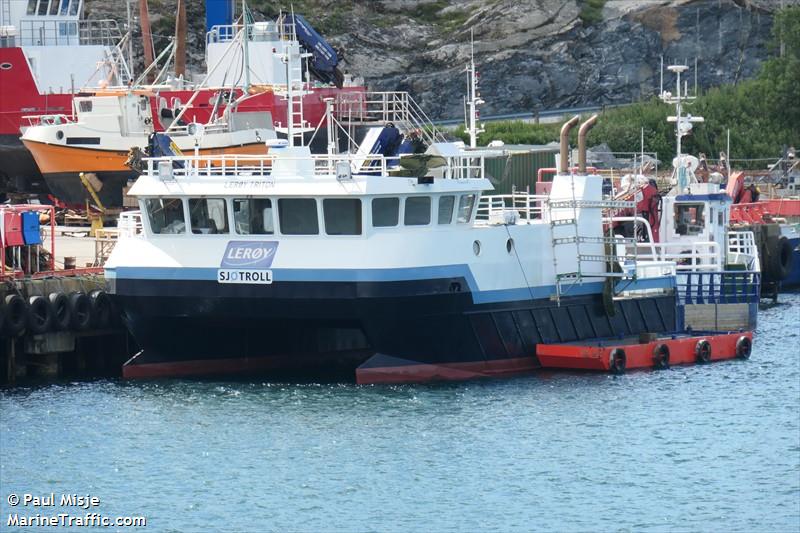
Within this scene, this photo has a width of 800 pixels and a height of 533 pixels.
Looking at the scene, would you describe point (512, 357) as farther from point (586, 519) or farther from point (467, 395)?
point (586, 519)

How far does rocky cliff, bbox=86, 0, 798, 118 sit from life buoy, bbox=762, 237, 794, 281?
76.1 ft

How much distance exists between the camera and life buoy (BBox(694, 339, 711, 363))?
132 feet

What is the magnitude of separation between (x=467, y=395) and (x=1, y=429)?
348 inches

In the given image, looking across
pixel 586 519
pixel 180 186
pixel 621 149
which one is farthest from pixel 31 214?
pixel 621 149

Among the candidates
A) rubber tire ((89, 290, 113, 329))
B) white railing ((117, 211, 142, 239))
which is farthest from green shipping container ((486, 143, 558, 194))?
rubber tire ((89, 290, 113, 329))

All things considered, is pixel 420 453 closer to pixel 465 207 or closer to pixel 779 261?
pixel 465 207

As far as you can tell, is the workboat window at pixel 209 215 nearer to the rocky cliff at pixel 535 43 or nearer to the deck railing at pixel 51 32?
the deck railing at pixel 51 32

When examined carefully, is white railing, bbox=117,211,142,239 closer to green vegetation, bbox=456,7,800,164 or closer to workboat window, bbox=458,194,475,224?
workboat window, bbox=458,194,475,224

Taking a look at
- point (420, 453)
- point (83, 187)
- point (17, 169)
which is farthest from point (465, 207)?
point (17, 169)

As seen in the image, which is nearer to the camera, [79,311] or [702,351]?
[79,311]

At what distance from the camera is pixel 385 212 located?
117 ft

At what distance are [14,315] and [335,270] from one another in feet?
21.8

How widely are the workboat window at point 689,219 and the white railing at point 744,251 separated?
1274mm

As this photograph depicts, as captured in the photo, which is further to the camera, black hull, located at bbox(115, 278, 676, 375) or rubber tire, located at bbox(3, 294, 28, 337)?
rubber tire, located at bbox(3, 294, 28, 337)
